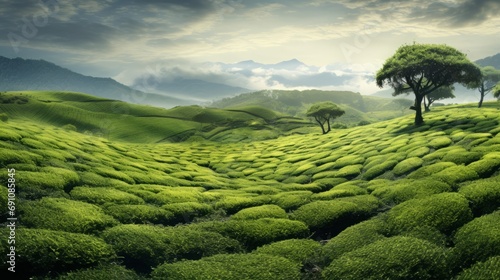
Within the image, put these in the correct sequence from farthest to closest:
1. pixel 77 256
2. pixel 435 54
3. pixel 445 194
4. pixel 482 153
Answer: pixel 435 54
pixel 482 153
pixel 445 194
pixel 77 256

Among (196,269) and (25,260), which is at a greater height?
(25,260)

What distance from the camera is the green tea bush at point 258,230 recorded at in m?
23.9

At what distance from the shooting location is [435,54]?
6359 centimetres

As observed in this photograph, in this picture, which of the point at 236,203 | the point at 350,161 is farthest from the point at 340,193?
the point at 350,161

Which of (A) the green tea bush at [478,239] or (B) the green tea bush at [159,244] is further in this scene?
(B) the green tea bush at [159,244]

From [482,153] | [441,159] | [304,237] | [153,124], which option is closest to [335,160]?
[441,159]

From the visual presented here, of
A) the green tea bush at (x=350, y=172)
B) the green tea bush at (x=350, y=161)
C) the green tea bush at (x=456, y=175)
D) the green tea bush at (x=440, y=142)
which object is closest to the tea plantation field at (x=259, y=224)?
the green tea bush at (x=456, y=175)

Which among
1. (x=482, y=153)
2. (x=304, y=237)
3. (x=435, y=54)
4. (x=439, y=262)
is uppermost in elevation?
(x=435, y=54)

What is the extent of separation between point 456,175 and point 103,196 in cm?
3254

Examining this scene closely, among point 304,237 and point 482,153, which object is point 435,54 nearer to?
point 482,153

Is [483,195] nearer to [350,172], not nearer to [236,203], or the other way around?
[236,203]

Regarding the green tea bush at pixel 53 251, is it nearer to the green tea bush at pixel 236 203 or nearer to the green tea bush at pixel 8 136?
the green tea bush at pixel 236 203

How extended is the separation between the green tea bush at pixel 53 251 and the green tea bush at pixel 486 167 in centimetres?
3205

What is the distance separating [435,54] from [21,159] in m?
69.5
